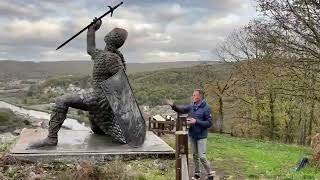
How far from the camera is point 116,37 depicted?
11016 mm

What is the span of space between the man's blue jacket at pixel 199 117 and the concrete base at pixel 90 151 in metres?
0.66

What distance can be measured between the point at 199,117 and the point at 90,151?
223 centimetres

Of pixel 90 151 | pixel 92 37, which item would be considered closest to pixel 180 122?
pixel 90 151

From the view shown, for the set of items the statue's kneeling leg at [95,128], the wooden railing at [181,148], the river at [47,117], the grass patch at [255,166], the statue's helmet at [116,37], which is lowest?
the river at [47,117]

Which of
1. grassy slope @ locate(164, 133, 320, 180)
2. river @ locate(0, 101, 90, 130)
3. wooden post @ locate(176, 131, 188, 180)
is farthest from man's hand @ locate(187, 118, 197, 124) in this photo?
river @ locate(0, 101, 90, 130)

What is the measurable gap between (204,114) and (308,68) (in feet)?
50.4

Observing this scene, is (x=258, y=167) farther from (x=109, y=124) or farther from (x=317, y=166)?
(x=109, y=124)

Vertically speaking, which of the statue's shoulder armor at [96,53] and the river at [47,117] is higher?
the statue's shoulder armor at [96,53]

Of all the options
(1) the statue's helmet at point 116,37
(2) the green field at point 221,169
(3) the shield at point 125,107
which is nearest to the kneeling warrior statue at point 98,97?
(1) the statue's helmet at point 116,37

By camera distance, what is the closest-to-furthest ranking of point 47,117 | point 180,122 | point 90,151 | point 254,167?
point 180,122
point 90,151
point 254,167
point 47,117

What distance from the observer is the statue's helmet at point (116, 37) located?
36.1 feet

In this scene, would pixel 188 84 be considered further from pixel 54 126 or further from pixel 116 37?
pixel 54 126

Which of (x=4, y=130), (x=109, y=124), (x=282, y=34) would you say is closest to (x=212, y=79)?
(x=4, y=130)

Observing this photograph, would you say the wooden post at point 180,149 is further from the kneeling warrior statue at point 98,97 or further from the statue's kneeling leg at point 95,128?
the statue's kneeling leg at point 95,128
